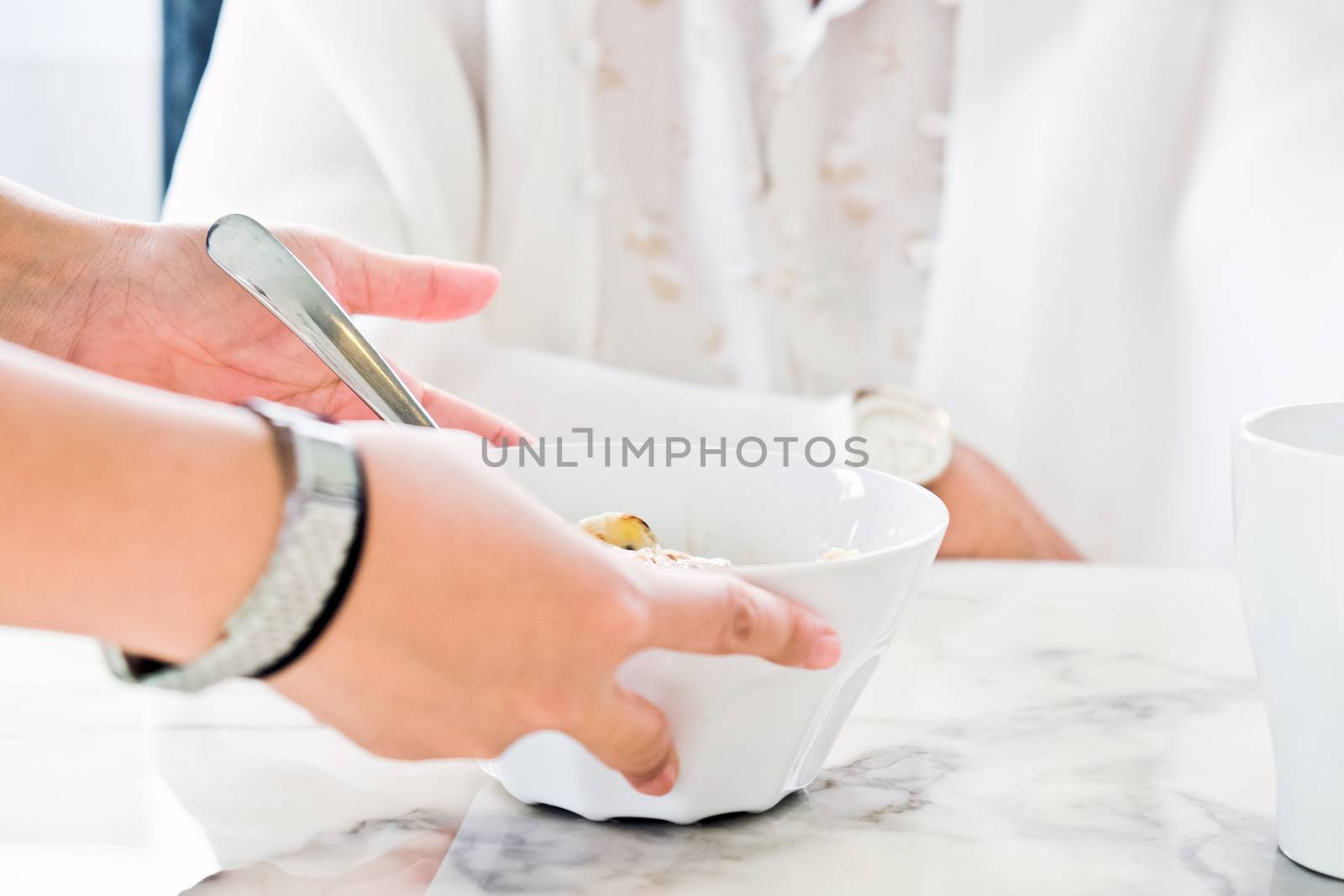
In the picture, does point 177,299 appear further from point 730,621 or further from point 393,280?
point 730,621

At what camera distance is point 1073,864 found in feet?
1.34

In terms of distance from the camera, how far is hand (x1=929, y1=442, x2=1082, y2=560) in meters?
0.95

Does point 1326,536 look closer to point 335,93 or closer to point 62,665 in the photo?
point 62,665

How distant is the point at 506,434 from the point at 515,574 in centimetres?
31

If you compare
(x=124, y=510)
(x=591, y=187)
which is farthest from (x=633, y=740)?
(x=591, y=187)

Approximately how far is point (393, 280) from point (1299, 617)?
0.45 meters

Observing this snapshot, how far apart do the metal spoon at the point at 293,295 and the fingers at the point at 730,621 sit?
0.71 feet

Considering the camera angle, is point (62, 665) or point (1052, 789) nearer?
point (1052, 789)

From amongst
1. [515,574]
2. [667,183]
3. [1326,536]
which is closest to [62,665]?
[515,574]

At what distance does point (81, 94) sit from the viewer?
157 centimetres

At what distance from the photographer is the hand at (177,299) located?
604 mm

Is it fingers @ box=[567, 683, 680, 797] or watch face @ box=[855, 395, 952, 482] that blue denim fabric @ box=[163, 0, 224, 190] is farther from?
fingers @ box=[567, 683, 680, 797]

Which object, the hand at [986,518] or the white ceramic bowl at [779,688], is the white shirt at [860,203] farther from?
the white ceramic bowl at [779,688]

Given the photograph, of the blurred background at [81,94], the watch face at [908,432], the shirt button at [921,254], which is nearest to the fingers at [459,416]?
the watch face at [908,432]
